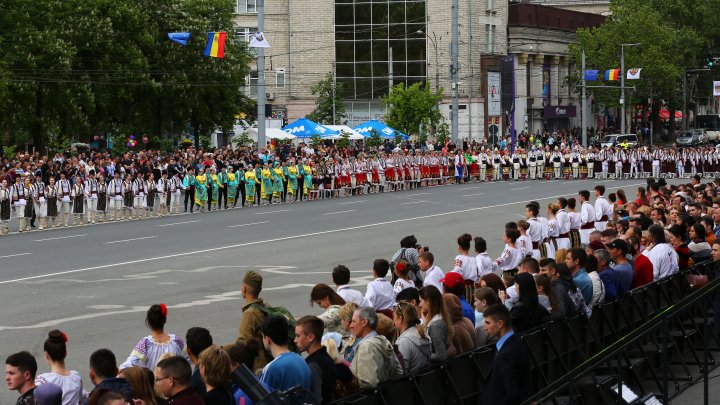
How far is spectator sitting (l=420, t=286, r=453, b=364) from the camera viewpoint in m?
11.0

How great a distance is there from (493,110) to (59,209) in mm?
51339

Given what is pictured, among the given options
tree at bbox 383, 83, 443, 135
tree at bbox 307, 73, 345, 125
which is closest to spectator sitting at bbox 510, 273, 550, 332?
tree at bbox 383, 83, 443, 135

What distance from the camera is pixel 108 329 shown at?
18.3 m

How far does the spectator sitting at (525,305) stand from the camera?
39.3ft

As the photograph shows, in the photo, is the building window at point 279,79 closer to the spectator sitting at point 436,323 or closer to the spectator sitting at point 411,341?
the spectator sitting at point 436,323

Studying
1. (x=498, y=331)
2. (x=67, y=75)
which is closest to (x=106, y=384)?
(x=498, y=331)

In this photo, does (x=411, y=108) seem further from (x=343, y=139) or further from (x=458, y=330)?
(x=458, y=330)

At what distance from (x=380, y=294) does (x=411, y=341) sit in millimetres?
3454

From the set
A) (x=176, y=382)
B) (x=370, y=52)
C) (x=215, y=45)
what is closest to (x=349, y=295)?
(x=176, y=382)

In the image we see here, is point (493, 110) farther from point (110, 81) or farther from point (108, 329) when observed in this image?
point (108, 329)

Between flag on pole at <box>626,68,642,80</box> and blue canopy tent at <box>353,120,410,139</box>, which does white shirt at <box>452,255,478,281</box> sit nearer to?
blue canopy tent at <box>353,120,410,139</box>

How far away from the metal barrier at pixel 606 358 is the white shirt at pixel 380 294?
2084mm

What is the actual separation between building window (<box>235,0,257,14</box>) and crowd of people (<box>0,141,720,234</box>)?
2607cm

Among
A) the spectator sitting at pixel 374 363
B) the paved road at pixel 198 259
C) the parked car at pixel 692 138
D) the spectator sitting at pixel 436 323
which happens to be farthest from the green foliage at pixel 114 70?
the spectator sitting at pixel 374 363
